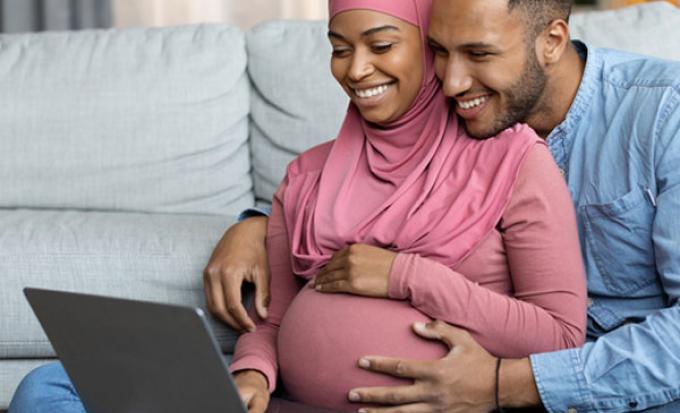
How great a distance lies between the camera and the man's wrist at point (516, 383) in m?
1.49

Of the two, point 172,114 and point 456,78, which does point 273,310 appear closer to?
point 456,78

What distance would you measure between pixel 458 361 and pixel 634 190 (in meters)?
0.37

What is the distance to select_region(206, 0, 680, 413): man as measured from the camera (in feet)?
4.89

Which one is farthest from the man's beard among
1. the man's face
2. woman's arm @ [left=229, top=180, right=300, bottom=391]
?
woman's arm @ [left=229, top=180, right=300, bottom=391]

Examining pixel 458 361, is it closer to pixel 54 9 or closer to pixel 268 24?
pixel 268 24

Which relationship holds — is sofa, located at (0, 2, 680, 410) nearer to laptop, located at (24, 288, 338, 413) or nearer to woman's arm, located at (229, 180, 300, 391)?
woman's arm, located at (229, 180, 300, 391)

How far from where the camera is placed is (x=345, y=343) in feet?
5.02

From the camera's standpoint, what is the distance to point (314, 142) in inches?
95.7

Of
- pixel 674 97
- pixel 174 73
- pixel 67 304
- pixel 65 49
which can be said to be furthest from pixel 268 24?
pixel 67 304

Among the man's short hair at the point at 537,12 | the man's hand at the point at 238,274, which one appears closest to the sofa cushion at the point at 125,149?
the man's hand at the point at 238,274

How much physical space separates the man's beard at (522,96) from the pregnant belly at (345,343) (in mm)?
301

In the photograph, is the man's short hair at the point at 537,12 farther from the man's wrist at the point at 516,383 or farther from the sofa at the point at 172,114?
the sofa at the point at 172,114

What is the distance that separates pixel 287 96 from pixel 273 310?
83cm

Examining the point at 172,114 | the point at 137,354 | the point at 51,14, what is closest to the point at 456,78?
the point at 137,354
